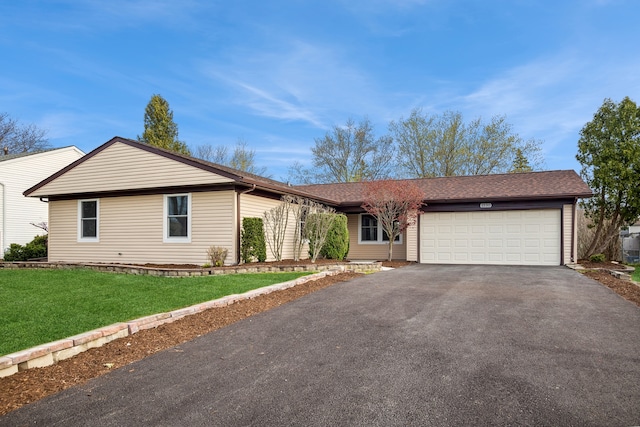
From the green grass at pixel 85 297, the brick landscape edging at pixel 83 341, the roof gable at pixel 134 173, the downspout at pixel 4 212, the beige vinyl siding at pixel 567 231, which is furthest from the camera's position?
the downspout at pixel 4 212

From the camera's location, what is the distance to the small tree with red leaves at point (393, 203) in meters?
15.6

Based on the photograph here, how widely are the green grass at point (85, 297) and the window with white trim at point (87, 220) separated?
12.8 ft

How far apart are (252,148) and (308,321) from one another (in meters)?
31.3

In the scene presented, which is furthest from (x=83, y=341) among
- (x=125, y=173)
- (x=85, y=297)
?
(x=125, y=173)

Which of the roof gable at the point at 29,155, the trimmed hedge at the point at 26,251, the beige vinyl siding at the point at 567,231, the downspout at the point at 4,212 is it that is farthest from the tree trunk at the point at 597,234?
the roof gable at the point at 29,155

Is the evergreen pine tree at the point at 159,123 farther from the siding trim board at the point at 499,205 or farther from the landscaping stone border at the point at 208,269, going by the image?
the siding trim board at the point at 499,205

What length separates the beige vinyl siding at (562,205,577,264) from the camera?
48.5 ft

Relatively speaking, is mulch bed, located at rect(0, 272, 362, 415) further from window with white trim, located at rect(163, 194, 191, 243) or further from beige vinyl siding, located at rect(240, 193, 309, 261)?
window with white trim, located at rect(163, 194, 191, 243)

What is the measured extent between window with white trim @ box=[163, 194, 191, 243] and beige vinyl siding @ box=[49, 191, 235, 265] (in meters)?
0.16

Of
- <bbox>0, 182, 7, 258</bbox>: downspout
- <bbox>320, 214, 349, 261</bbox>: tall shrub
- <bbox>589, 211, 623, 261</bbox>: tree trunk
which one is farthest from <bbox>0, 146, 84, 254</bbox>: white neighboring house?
<bbox>589, 211, 623, 261</bbox>: tree trunk

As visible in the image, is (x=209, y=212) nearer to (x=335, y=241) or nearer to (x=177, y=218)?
(x=177, y=218)

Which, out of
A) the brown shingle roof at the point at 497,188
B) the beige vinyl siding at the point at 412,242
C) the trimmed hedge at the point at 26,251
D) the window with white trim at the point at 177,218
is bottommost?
the trimmed hedge at the point at 26,251

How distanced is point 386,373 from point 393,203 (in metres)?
12.1

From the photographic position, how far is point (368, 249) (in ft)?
59.4
